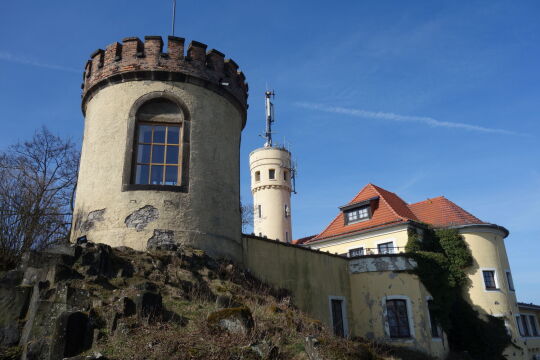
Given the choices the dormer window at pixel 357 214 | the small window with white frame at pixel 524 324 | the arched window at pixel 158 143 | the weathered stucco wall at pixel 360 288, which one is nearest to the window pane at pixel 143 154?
the arched window at pixel 158 143

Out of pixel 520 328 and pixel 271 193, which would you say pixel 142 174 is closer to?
pixel 520 328

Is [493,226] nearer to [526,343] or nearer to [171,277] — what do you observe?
[526,343]

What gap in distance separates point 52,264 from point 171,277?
2328 mm

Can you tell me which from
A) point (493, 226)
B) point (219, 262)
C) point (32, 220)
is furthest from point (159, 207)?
point (493, 226)

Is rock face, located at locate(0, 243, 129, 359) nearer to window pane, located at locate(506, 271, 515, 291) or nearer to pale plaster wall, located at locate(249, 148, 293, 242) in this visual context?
window pane, located at locate(506, 271, 515, 291)

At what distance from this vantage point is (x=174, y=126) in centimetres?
1249

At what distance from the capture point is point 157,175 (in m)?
12.1

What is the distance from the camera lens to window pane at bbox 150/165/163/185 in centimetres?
1206

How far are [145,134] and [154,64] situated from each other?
1.89m

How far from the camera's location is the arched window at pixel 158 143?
39.6ft

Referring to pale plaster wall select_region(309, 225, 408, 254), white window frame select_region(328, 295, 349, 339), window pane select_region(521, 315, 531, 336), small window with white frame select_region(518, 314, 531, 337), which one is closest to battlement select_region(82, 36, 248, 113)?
white window frame select_region(328, 295, 349, 339)

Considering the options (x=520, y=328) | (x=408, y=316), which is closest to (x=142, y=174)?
(x=408, y=316)

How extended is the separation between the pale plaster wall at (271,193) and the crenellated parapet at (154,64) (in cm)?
3083

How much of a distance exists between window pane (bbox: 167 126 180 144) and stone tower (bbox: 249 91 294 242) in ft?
102
